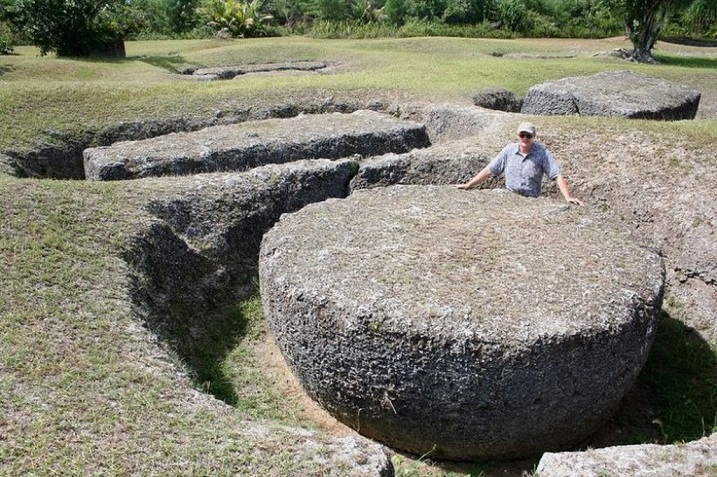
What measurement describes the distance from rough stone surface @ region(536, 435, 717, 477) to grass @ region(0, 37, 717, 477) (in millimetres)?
1221

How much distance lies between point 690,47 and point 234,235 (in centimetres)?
2970

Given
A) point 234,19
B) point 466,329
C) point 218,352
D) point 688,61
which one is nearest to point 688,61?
point 688,61

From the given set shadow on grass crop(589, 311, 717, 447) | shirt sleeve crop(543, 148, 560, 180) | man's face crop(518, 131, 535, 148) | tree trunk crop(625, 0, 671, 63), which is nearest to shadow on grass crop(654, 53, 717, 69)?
tree trunk crop(625, 0, 671, 63)

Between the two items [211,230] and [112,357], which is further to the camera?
[211,230]

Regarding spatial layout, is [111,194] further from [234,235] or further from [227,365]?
[227,365]

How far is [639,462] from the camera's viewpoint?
3975mm

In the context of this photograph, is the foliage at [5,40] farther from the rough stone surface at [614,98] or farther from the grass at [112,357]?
the rough stone surface at [614,98]

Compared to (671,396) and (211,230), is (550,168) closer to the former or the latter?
(671,396)

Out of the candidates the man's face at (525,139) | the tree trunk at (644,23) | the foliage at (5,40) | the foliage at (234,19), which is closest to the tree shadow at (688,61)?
the tree trunk at (644,23)

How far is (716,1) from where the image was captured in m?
22.8

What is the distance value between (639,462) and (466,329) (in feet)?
4.48

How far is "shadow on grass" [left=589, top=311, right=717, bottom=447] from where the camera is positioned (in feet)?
18.8

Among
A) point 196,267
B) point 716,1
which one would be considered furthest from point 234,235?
point 716,1

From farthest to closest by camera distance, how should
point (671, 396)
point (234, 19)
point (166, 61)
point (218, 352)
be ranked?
point (234, 19), point (166, 61), point (218, 352), point (671, 396)
